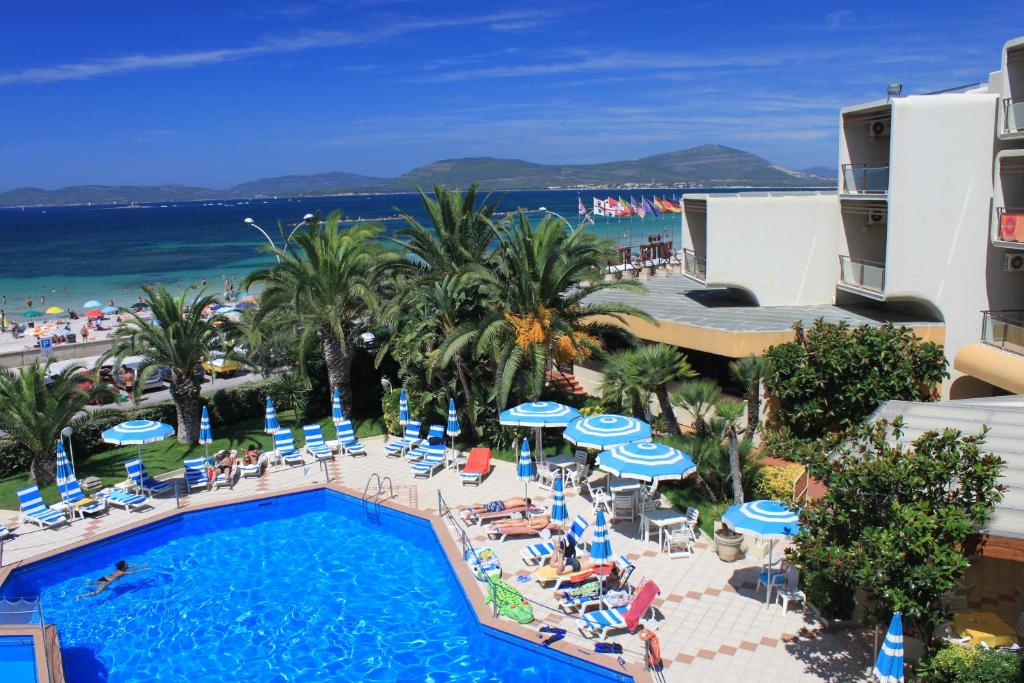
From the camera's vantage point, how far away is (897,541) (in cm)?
867

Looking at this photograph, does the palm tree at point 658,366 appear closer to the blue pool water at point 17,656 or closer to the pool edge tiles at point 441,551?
the pool edge tiles at point 441,551

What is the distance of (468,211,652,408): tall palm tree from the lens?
19.0m

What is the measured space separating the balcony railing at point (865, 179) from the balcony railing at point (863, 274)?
1851 mm

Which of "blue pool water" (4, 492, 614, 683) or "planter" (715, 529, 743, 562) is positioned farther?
"planter" (715, 529, 743, 562)

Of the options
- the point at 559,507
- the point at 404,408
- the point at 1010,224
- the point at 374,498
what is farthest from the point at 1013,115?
the point at 374,498

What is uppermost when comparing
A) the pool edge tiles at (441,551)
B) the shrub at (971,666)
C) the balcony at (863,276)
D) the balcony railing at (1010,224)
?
the balcony railing at (1010,224)

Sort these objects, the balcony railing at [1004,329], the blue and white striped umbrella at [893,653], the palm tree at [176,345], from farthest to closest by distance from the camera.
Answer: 1. the palm tree at [176,345]
2. the balcony railing at [1004,329]
3. the blue and white striped umbrella at [893,653]

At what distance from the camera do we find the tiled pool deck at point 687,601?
10.9 metres

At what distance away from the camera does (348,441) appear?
2184 cm

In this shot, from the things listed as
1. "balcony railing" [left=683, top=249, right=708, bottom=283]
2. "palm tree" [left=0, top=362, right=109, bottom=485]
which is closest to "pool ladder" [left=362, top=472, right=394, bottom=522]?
"palm tree" [left=0, top=362, right=109, bottom=485]

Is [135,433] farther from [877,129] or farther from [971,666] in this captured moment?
[877,129]

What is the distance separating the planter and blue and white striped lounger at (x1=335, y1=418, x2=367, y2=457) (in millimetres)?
10808

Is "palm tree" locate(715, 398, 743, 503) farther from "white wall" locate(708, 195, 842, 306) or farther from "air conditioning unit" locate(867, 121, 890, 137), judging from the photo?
"air conditioning unit" locate(867, 121, 890, 137)

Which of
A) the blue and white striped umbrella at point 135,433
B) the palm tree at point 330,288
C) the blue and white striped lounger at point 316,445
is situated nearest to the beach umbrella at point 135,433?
the blue and white striped umbrella at point 135,433
